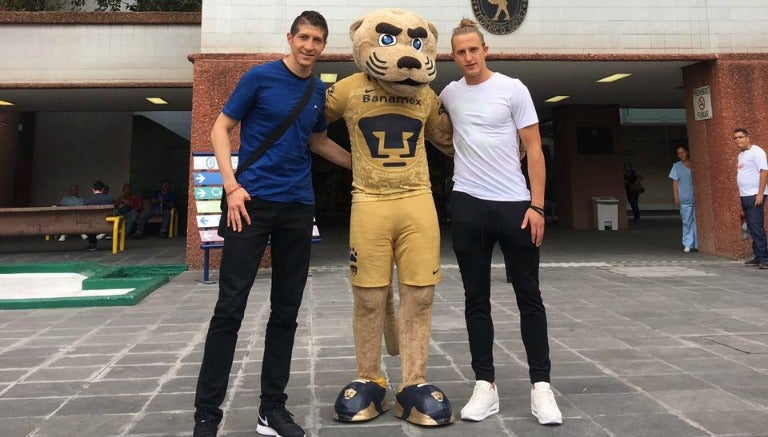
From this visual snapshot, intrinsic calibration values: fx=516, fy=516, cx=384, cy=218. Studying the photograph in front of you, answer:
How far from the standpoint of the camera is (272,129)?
92.6 inches

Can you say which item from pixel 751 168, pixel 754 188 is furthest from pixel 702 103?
pixel 754 188

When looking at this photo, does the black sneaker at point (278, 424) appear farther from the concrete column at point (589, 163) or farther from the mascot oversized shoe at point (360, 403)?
the concrete column at point (589, 163)

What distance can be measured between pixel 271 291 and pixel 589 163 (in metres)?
13.7

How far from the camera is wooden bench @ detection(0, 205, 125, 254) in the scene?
9969 millimetres

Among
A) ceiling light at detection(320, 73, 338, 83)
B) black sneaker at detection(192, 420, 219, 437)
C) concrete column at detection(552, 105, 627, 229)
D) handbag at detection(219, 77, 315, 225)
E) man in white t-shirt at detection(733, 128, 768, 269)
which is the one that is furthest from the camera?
concrete column at detection(552, 105, 627, 229)

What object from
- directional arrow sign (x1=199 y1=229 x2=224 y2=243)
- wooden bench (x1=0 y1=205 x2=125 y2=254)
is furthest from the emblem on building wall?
wooden bench (x1=0 y1=205 x2=125 y2=254)

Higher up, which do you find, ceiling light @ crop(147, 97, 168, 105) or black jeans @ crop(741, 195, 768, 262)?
ceiling light @ crop(147, 97, 168, 105)

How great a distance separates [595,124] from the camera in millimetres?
14461

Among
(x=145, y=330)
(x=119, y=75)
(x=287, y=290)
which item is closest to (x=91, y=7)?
(x=119, y=75)

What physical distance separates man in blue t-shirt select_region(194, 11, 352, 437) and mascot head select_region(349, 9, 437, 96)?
279 millimetres

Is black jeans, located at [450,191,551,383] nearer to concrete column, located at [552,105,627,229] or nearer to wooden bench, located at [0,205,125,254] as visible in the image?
wooden bench, located at [0,205,125,254]

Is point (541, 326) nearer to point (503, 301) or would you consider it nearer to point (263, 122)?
point (263, 122)

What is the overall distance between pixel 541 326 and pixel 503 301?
287 centimetres

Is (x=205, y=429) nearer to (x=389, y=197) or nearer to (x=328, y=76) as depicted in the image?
(x=389, y=197)
